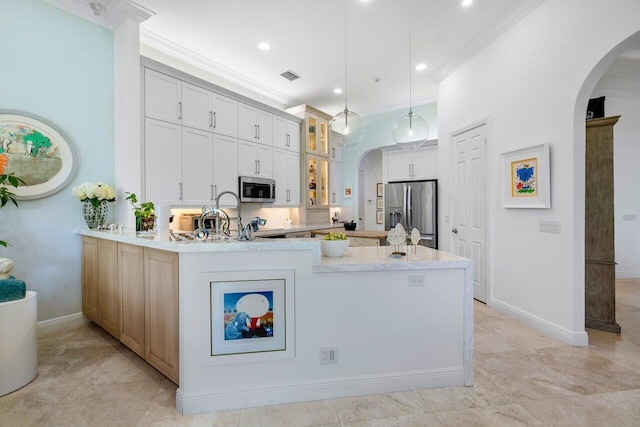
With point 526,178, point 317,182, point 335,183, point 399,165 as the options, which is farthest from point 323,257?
point 335,183

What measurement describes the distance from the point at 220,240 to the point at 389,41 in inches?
135

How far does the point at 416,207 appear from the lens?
17.4 ft

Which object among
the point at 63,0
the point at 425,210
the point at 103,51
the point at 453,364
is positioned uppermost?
the point at 63,0

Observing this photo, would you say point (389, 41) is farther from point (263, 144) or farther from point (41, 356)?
point (41, 356)

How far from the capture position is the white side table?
1980 mm

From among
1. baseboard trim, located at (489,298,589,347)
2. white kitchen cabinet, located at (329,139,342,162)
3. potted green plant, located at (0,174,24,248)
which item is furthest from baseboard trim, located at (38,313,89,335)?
white kitchen cabinet, located at (329,139,342,162)

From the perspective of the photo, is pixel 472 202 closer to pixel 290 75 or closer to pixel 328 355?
pixel 328 355

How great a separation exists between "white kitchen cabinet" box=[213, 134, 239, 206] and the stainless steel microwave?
0.38 feet

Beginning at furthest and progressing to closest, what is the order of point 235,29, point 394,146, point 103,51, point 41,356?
1. point 394,146
2. point 235,29
3. point 103,51
4. point 41,356

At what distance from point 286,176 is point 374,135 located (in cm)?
237

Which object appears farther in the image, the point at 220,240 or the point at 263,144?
the point at 263,144

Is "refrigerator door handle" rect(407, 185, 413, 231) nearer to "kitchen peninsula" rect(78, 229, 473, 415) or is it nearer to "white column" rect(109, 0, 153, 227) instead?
"kitchen peninsula" rect(78, 229, 473, 415)

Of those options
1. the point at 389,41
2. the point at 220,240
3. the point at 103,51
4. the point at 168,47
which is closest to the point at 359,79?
the point at 389,41

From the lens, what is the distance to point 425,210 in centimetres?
515
